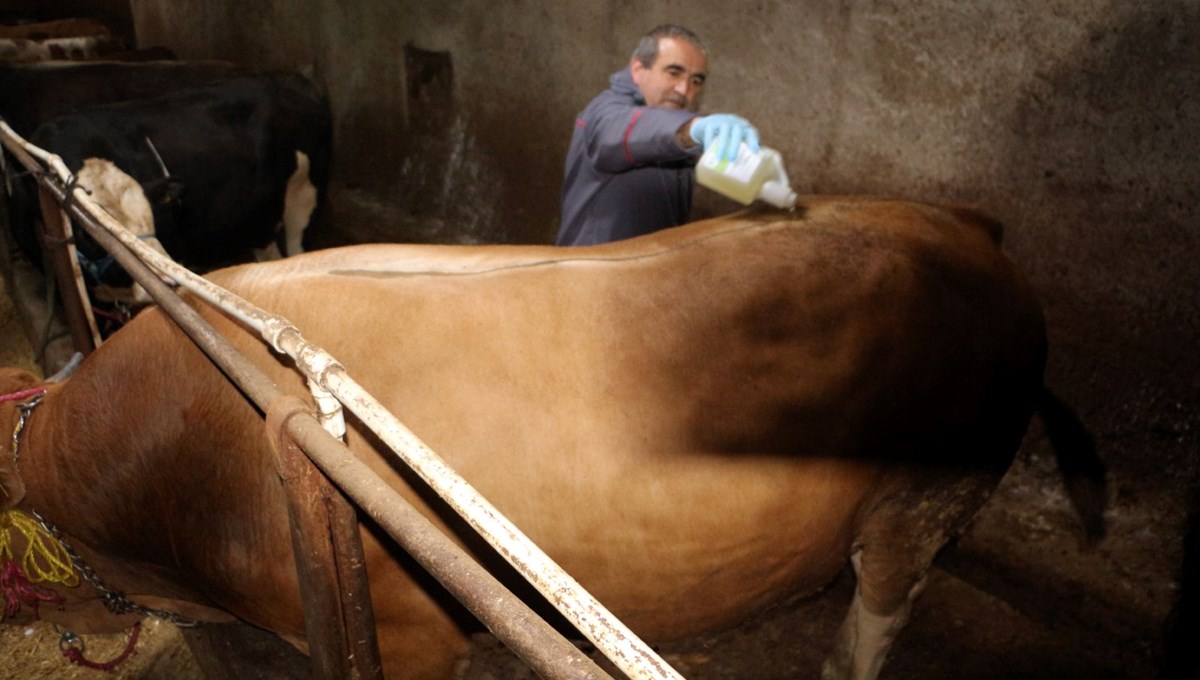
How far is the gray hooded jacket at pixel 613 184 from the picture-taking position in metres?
2.58

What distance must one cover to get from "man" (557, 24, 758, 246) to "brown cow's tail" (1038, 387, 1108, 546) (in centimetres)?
151

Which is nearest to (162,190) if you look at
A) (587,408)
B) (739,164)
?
(587,408)

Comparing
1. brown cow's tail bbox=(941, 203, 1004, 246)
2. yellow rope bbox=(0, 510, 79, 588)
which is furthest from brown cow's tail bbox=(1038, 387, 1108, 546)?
yellow rope bbox=(0, 510, 79, 588)

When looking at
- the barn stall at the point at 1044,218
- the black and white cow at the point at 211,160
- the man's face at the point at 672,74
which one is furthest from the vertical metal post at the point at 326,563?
the black and white cow at the point at 211,160

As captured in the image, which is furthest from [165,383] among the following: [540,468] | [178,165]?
[178,165]

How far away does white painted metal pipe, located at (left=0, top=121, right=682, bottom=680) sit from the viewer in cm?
74

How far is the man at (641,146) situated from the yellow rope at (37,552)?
1.87 metres

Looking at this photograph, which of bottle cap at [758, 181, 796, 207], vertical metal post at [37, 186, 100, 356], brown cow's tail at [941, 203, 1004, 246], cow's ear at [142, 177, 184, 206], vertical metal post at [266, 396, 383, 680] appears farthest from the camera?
cow's ear at [142, 177, 184, 206]

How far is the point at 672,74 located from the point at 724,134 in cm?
92

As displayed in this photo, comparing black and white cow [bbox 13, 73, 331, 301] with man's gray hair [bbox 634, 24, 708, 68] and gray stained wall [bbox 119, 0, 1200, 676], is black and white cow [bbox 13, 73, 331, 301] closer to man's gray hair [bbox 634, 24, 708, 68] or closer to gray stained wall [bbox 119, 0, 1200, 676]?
gray stained wall [bbox 119, 0, 1200, 676]

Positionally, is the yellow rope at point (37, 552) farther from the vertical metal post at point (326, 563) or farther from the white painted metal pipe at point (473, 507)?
the vertical metal post at point (326, 563)

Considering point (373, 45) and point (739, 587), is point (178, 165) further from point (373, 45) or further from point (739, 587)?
point (739, 587)

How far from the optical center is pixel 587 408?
1856mm

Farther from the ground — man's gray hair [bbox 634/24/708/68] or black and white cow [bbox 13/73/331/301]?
man's gray hair [bbox 634/24/708/68]
